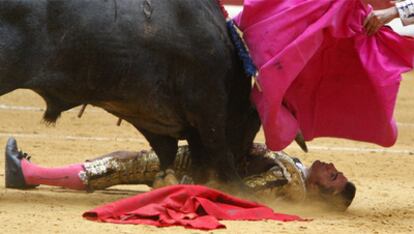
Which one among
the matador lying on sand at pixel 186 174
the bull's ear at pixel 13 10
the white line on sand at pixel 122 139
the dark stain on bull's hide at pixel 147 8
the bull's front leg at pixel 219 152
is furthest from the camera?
the white line on sand at pixel 122 139

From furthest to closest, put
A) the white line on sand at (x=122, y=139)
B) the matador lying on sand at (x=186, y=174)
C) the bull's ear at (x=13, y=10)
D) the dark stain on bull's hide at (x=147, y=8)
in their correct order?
1. the white line on sand at (x=122, y=139)
2. the matador lying on sand at (x=186, y=174)
3. the dark stain on bull's hide at (x=147, y=8)
4. the bull's ear at (x=13, y=10)

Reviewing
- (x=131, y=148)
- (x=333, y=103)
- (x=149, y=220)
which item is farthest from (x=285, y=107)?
(x=131, y=148)

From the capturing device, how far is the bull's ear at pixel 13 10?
16.5ft

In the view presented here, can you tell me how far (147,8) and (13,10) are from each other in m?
0.62

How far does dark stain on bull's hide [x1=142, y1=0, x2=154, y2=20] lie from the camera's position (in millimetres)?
5254

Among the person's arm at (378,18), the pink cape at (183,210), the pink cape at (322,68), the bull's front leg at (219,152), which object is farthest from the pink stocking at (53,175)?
the person's arm at (378,18)

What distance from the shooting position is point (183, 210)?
4.88m

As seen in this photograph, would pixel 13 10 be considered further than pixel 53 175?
No

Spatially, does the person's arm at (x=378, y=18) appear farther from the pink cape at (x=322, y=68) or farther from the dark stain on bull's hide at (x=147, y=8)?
the dark stain on bull's hide at (x=147, y=8)

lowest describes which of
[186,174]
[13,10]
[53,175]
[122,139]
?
[122,139]

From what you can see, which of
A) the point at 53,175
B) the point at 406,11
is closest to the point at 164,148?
the point at 53,175

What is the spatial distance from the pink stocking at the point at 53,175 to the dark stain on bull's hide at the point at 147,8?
97cm

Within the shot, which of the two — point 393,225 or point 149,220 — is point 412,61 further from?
point 149,220

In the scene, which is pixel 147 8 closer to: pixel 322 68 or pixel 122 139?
pixel 322 68
